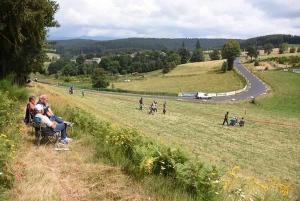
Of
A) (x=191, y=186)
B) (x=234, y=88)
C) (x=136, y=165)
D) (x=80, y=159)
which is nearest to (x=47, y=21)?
(x=80, y=159)

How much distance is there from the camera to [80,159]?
25.3ft

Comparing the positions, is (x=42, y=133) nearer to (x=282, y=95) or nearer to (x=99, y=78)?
(x=282, y=95)

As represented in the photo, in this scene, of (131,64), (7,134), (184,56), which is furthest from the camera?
(131,64)

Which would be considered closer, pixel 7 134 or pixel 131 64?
pixel 7 134

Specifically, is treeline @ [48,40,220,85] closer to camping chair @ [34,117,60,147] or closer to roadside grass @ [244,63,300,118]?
roadside grass @ [244,63,300,118]

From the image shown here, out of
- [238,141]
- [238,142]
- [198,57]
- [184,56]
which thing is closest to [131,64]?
[184,56]

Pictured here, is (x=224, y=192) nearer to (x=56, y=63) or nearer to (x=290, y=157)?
(x=290, y=157)

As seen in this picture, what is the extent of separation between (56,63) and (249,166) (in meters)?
197

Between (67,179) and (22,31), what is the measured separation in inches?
655

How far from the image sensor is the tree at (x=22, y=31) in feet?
57.5

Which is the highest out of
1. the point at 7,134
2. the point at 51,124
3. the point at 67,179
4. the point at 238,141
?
the point at 51,124

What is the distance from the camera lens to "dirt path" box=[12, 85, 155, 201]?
5.75 metres

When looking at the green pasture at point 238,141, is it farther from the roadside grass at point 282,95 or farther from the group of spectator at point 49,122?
the roadside grass at point 282,95

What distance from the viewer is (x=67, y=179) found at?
21.3 feet
